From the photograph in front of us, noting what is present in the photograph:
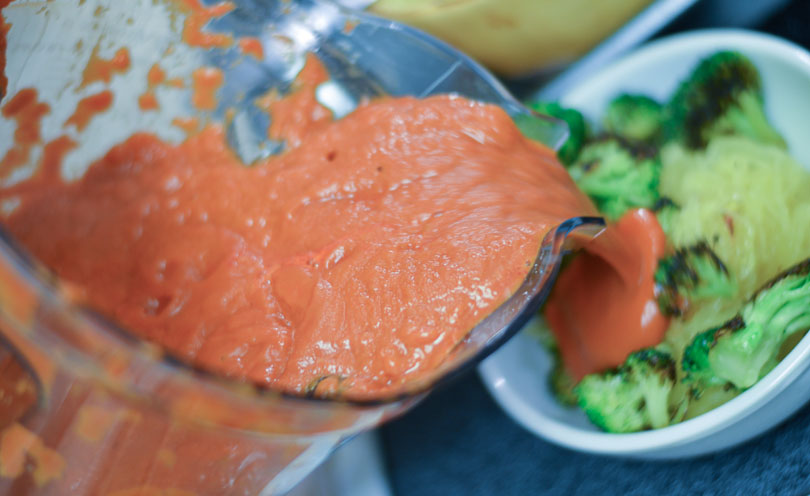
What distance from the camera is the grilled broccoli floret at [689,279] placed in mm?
935

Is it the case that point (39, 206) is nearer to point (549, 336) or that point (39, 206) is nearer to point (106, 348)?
point (106, 348)

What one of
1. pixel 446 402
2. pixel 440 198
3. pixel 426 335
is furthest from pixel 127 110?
pixel 446 402

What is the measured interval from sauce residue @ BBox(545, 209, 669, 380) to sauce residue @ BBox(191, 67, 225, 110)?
64 cm

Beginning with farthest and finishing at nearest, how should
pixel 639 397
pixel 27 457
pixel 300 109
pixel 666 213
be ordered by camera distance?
Result: pixel 300 109, pixel 666 213, pixel 639 397, pixel 27 457

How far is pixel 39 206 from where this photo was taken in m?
1.00

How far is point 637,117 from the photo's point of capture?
1.20 meters

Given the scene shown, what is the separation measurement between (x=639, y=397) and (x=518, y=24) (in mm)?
692

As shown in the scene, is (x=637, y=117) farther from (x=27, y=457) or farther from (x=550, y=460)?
(x=27, y=457)

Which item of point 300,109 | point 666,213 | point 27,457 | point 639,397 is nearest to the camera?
point 27,457

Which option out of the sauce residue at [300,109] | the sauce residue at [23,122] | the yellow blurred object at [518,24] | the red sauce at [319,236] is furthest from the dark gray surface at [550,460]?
the sauce residue at [23,122]

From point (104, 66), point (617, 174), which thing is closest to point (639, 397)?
point (617, 174)

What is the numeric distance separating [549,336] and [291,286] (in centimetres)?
47

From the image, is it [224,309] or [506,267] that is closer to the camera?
[506,267]

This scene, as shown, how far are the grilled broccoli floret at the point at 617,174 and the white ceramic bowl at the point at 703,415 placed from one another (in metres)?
0.12
